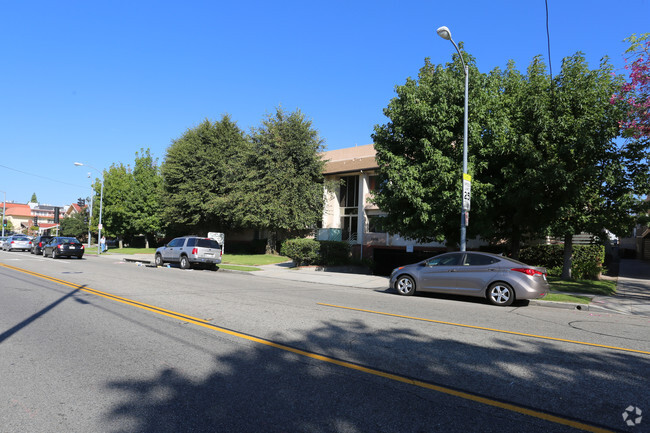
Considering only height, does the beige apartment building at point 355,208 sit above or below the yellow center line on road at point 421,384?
above

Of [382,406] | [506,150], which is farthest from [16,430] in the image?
[506,150]

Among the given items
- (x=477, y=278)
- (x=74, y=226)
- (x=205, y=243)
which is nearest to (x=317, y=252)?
(x=205, y=243)

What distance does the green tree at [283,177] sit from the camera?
100 ft

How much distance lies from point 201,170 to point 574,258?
29640 mm

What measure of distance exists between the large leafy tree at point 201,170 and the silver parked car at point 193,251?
12038 mm

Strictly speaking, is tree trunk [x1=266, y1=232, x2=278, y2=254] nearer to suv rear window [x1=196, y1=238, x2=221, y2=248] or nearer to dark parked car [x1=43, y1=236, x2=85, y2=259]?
suv rear window [x1=196, y1=238, x2=221, y2=248]

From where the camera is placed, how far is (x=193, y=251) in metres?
21.8

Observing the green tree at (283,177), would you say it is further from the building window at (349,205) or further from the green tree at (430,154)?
the green tree at (430,154)

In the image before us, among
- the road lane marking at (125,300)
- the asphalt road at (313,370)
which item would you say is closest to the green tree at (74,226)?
the road lane marking at (125,300)

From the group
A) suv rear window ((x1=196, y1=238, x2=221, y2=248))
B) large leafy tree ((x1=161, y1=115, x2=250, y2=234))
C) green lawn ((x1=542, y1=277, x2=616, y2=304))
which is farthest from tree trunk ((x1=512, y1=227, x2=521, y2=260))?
large leafy tree ((x1=161, y1=115, x2=250, y2=234))

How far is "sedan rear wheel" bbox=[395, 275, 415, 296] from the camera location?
1273 centimetres

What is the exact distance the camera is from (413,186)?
16.5m

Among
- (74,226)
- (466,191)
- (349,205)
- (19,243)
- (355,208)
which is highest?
(349,205)

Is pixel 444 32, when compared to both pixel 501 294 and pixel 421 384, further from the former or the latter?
pixel 421 384
